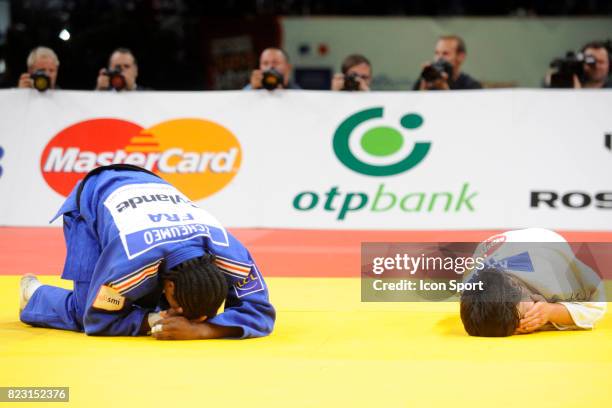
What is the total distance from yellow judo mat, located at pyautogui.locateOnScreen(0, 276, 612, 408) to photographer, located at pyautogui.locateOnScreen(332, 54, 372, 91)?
13.8 feet

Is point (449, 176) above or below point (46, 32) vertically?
below

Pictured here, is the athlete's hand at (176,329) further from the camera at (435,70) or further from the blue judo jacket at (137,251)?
the camera at (435,70)

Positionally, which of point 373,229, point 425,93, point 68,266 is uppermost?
point 425,93

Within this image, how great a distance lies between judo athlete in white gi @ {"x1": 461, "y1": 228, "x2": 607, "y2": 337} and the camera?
5090 mm

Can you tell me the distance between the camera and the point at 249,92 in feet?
31.9

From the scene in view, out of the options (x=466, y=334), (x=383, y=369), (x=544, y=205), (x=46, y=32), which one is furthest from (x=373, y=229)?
(x=46, y=32)

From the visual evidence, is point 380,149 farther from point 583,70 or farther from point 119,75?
point 119,75

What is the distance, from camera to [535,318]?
5.23 m

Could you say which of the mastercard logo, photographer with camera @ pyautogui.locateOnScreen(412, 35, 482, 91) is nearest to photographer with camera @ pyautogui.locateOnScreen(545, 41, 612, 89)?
photographer with camera @ pyautogui.locateOnScreen(412, 35, 482, 91)

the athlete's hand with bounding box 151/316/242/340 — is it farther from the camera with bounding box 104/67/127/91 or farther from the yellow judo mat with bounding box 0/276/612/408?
the camera with bounding box 104/67/127/91

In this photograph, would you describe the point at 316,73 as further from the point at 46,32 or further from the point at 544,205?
the point at 544,205

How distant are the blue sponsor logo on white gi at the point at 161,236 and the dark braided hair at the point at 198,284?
0.50 feet

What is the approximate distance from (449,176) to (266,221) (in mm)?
1719

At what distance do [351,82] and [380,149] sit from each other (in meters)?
0.75
